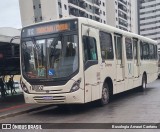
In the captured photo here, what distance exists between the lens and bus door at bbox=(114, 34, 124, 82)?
523 inches

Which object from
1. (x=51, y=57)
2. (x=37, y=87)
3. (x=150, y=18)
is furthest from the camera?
(x=150, y=18)

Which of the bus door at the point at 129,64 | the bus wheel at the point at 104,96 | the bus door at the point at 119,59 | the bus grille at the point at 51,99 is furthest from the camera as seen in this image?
the bus door at the point at 129,64

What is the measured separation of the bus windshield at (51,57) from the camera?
33.6 ft

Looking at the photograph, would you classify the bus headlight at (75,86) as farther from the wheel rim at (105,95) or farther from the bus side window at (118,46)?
the bus side window at (118,46)

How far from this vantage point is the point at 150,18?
140 metres

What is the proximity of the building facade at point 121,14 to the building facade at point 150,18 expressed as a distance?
A: 23.8m

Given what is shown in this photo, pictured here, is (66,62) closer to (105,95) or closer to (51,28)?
(51,28)

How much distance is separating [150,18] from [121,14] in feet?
140

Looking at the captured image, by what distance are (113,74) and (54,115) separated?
11.0 ft

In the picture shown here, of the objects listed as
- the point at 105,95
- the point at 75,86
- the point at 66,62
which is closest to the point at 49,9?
the point at 105,95

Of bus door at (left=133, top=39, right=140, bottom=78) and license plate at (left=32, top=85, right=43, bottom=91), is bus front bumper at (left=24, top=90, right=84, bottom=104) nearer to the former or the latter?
license plate at (left=32, top=85, right=43, bottom=91)

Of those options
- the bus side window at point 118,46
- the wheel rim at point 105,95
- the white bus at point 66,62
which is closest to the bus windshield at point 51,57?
the white bus at point 66,62

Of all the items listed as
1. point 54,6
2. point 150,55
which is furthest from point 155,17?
point 150,55

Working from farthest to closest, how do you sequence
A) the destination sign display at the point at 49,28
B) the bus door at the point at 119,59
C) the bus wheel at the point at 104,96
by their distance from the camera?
the bus door at the point at 119,59 < the bus wheel at the point at 104,96 < the destination sign display at the point at 49,28
